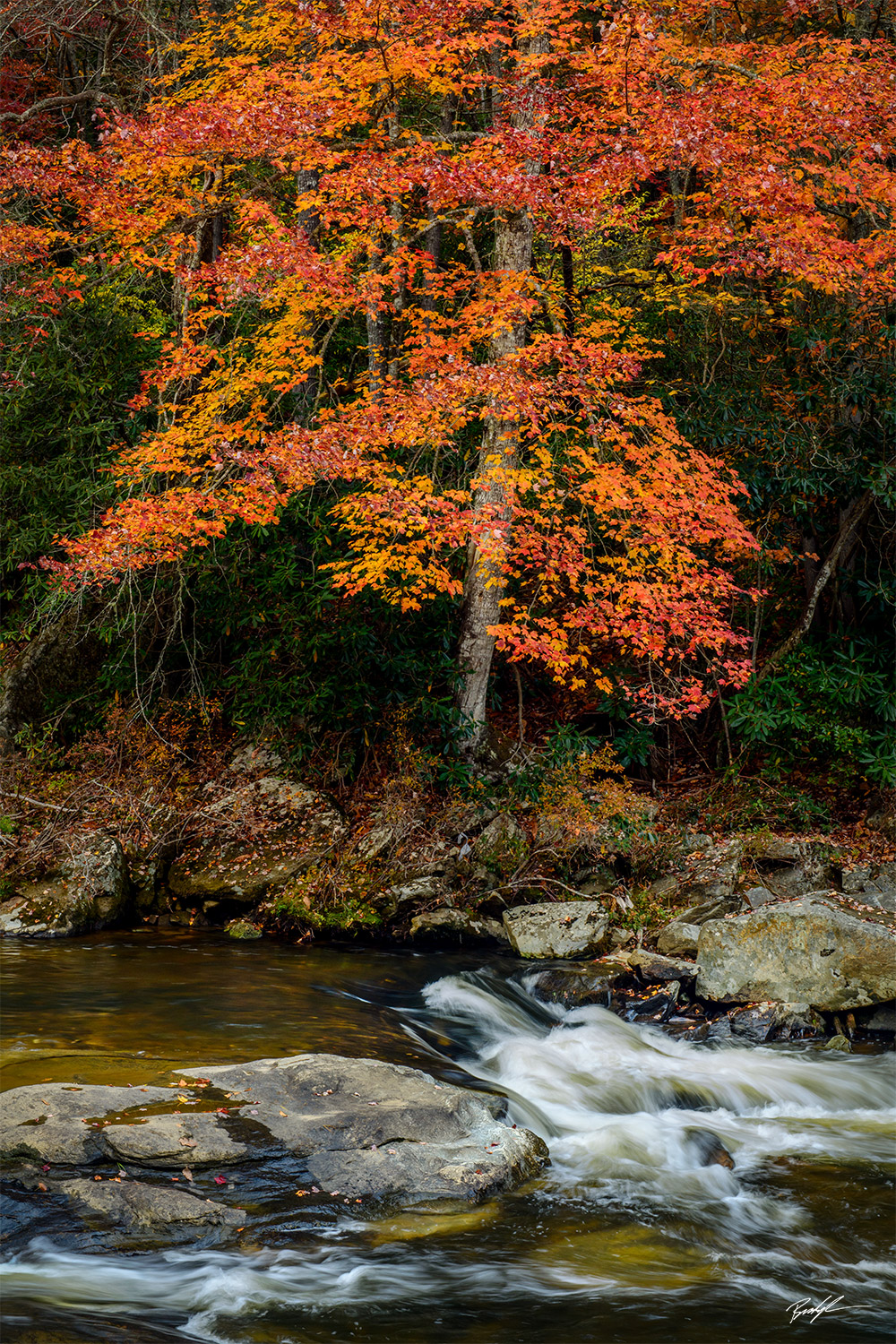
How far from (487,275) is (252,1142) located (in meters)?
7.91

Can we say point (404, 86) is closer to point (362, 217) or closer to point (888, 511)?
point (362, 217)

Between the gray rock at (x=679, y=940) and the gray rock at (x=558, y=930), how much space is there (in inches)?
20.7

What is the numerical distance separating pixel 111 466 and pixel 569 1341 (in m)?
9.93

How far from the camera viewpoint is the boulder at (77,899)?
9562 mm

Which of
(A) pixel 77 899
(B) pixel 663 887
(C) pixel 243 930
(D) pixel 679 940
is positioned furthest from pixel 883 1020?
(A) pixel 77 899

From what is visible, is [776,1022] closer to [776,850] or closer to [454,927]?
[776,850]

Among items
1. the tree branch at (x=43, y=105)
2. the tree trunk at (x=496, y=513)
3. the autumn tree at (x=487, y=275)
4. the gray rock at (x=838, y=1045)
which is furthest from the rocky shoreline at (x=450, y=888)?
the tree branch at (x=43, y=105)

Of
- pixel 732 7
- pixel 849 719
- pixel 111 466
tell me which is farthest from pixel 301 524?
pixel 732 7

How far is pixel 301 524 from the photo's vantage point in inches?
444

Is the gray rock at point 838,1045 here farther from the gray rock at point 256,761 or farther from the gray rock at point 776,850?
the gray rock at point 256,761

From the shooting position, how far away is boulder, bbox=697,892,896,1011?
325 inches

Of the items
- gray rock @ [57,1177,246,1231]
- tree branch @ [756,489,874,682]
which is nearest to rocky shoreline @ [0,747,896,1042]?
tree branch @ [756,489,874,682]

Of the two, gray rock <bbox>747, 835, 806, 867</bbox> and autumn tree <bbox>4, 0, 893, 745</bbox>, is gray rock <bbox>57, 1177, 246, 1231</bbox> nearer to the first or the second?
autumn tree <bbox>4, 0, 893, 745</bbox>
